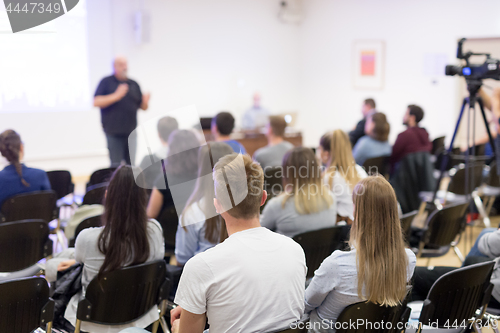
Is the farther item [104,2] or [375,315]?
[104,2]

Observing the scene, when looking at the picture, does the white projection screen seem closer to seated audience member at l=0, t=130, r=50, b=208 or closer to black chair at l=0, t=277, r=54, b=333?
seated audience member at l=0, t=130, r=50, b=208

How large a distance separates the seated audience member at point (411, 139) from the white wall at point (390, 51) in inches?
156

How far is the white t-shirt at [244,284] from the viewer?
1388mm

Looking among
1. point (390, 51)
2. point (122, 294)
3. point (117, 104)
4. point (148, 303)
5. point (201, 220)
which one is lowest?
point (148, 303)

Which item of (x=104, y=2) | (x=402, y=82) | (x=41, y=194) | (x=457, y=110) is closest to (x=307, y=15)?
(x=402, y=82)

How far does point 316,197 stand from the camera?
9.14 feet

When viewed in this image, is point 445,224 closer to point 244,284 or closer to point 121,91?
point 244,284

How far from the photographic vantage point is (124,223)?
2.15 metres

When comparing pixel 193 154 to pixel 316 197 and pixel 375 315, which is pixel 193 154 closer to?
pixel 316 197

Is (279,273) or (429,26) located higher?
(429,26)

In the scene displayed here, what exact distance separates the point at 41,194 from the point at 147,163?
1.87 m

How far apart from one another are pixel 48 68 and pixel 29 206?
3.91 meters

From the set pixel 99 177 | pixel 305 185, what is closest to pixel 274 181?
pixel 305 185

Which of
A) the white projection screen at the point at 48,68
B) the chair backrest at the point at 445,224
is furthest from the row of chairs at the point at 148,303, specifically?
the white projection screen at the point at 48,68
